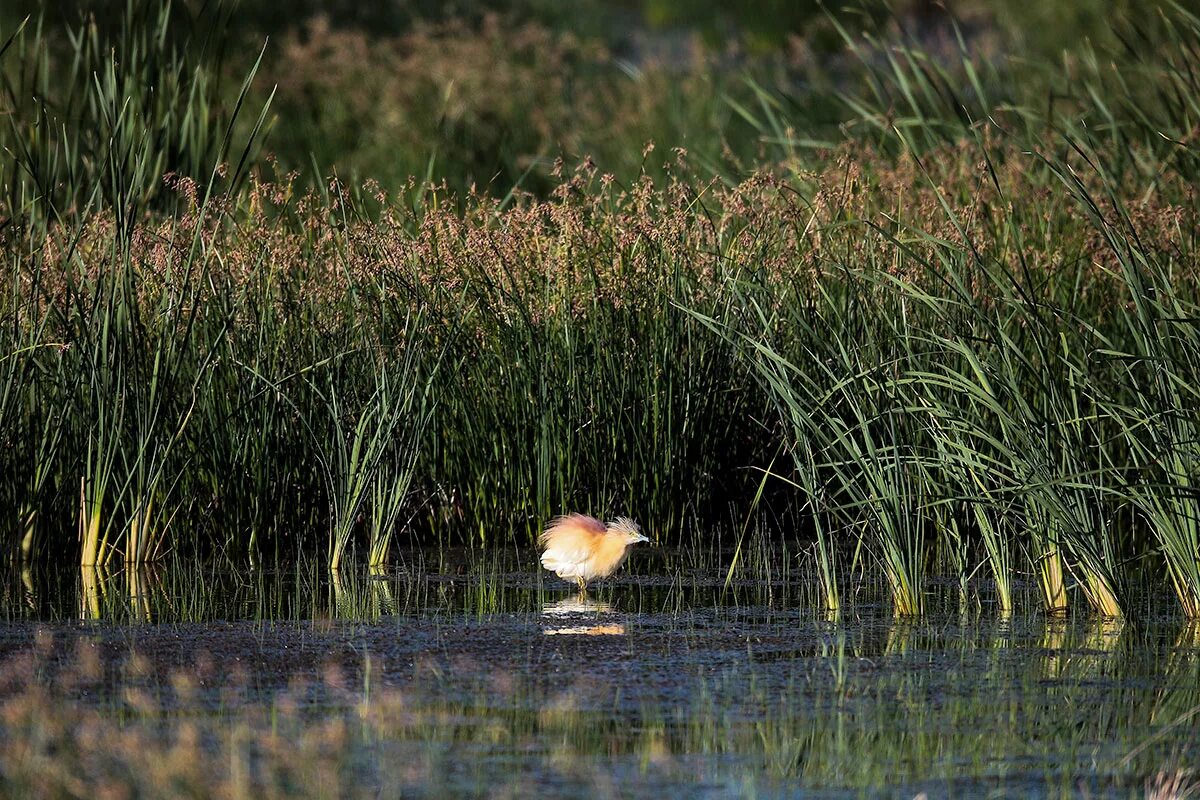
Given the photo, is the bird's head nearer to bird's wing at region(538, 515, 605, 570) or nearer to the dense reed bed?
bird's wing at region(538, 515, 605, 570)

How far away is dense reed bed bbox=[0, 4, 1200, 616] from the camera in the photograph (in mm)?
5684

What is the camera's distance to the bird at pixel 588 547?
235 inches

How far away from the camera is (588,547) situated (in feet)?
19.6

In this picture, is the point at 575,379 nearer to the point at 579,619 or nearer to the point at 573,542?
the point at 573,542

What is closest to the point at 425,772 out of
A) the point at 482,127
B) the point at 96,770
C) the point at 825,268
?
the point at 96,770

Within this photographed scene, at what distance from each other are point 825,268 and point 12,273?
303 centimetres

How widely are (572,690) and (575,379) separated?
259 centimetres

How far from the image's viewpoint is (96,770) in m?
3.80

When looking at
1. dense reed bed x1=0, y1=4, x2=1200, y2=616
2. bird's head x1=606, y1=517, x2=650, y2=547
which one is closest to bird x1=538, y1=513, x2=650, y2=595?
bird's head x1=606, y1=517, x2=650, y2=547

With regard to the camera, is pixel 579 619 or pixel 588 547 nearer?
pixel 579 619

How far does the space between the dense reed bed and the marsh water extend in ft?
1.24

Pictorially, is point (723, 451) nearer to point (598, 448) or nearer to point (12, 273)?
point (598, 448)

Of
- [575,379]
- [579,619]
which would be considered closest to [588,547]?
[579,619]

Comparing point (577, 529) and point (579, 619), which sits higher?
point (577, 529)
